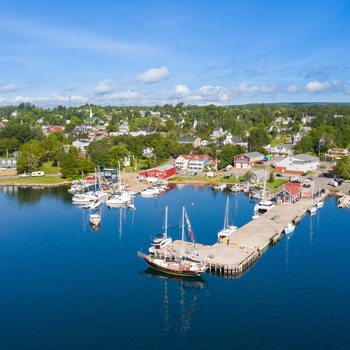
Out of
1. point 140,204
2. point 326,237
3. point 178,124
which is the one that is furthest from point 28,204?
point 178,124

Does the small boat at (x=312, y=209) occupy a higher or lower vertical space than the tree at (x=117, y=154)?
lower

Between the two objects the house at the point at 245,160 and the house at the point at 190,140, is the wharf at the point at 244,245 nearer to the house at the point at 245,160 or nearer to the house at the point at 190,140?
the house at the point at 245,160

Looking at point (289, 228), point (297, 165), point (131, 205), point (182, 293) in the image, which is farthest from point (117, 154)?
point (182, 293)

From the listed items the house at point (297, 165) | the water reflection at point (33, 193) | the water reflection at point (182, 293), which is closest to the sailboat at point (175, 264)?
the water reflection at point (182, 293)

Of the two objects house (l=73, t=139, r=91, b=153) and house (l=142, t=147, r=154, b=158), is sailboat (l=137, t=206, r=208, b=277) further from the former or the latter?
house (l=73, t=139, r=91, b=153)

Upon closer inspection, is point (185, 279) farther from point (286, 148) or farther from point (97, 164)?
point (286, 148)

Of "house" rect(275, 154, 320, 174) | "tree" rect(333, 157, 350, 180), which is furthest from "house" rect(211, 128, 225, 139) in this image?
"tree" rect(333, 157, 350, 180)
